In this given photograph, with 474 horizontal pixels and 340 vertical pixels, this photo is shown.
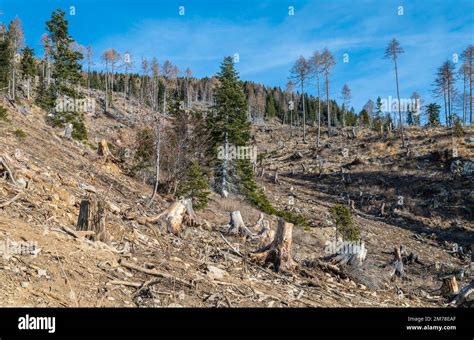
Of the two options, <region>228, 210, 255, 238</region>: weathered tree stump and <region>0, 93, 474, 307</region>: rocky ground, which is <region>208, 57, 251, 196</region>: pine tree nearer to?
<region>0, 93, 474, 307</region>: rocky ground

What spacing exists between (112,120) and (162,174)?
140 ft

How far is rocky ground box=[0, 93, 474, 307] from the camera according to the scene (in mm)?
6754

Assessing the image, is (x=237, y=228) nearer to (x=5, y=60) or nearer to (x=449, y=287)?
(x=449, y=287)

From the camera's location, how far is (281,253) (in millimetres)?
11062

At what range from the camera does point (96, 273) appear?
6.98 m

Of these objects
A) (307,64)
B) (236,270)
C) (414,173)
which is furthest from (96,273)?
(307,64)

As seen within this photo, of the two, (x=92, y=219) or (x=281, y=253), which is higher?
(x=92, y=219)

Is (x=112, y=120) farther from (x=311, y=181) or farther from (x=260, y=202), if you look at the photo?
(x=260, y=202)

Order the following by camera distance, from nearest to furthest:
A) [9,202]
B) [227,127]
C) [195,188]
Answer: [9,202] → [195,188] → [227,127]

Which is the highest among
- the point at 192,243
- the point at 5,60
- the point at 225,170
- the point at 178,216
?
the point at 5,60

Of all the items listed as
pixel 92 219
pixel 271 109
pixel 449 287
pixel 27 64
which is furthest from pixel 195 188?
pixel 271 109

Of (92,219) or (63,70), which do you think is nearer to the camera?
(92,219)

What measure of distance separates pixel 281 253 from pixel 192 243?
2.63m

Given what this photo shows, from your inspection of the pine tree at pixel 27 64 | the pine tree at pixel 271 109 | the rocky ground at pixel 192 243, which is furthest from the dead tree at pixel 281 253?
the pine tree at pixel 271 109
